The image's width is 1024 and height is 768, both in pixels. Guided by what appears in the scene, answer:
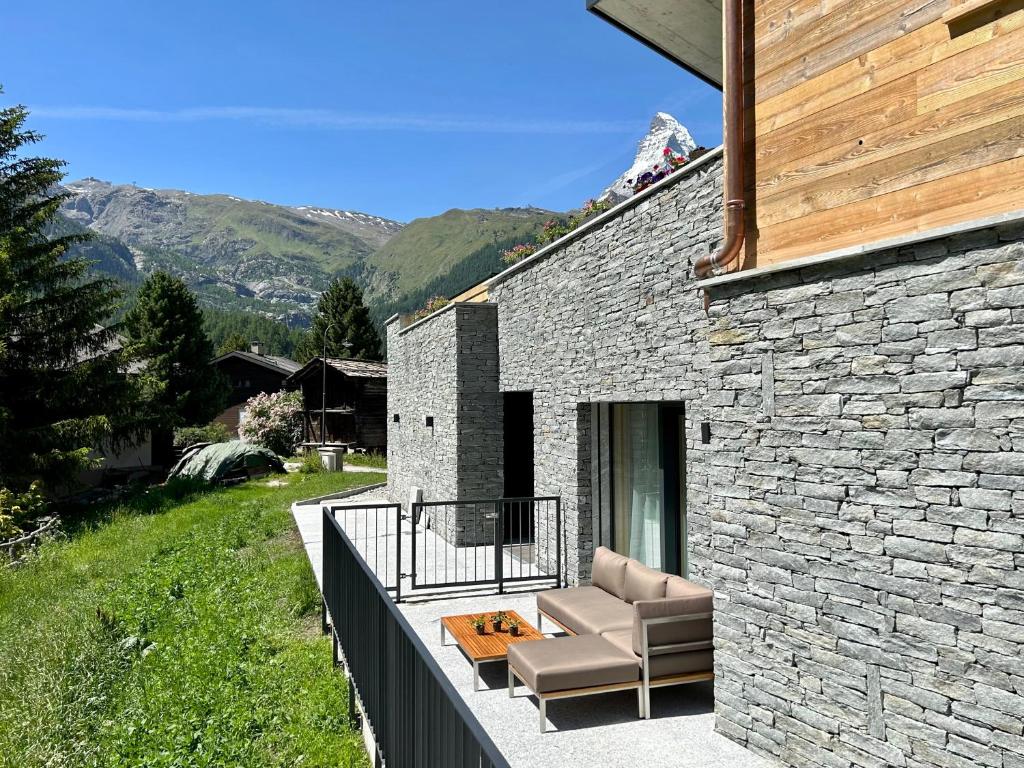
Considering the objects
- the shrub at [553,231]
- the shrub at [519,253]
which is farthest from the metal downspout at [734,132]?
the shrub at [519,253]

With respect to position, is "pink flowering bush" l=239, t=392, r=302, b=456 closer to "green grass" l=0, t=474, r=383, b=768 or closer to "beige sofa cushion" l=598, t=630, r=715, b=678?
"green grass" l=0, t=474, r=383, b=768

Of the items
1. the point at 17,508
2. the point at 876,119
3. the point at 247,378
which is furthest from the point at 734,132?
the point at 247,378

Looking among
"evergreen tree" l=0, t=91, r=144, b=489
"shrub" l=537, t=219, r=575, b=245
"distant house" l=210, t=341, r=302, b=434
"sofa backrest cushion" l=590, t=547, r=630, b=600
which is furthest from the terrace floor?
"distant house" l=210, t=341, r=302, b=434

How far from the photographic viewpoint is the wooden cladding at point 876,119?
3426 mm

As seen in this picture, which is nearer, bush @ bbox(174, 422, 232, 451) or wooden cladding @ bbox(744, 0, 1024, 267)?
wooden cladding @ bbox(744, 0, 1024, 267)

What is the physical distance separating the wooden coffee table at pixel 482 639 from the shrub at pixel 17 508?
42.3 feet

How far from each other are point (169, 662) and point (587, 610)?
13.5 feet

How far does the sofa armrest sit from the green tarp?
20994mm

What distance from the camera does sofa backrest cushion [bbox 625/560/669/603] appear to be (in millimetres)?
6254

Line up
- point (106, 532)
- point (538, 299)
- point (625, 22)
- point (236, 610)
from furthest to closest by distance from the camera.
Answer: point (106, 532) < point (538, 299) < point (236, 610) < point (625, 22)

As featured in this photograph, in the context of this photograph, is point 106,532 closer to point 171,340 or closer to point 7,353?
point 7,353

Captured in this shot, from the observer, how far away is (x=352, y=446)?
33.1 meters

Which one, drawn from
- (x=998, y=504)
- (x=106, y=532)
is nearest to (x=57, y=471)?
(x=106, y=532)

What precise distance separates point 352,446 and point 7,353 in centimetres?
1566
